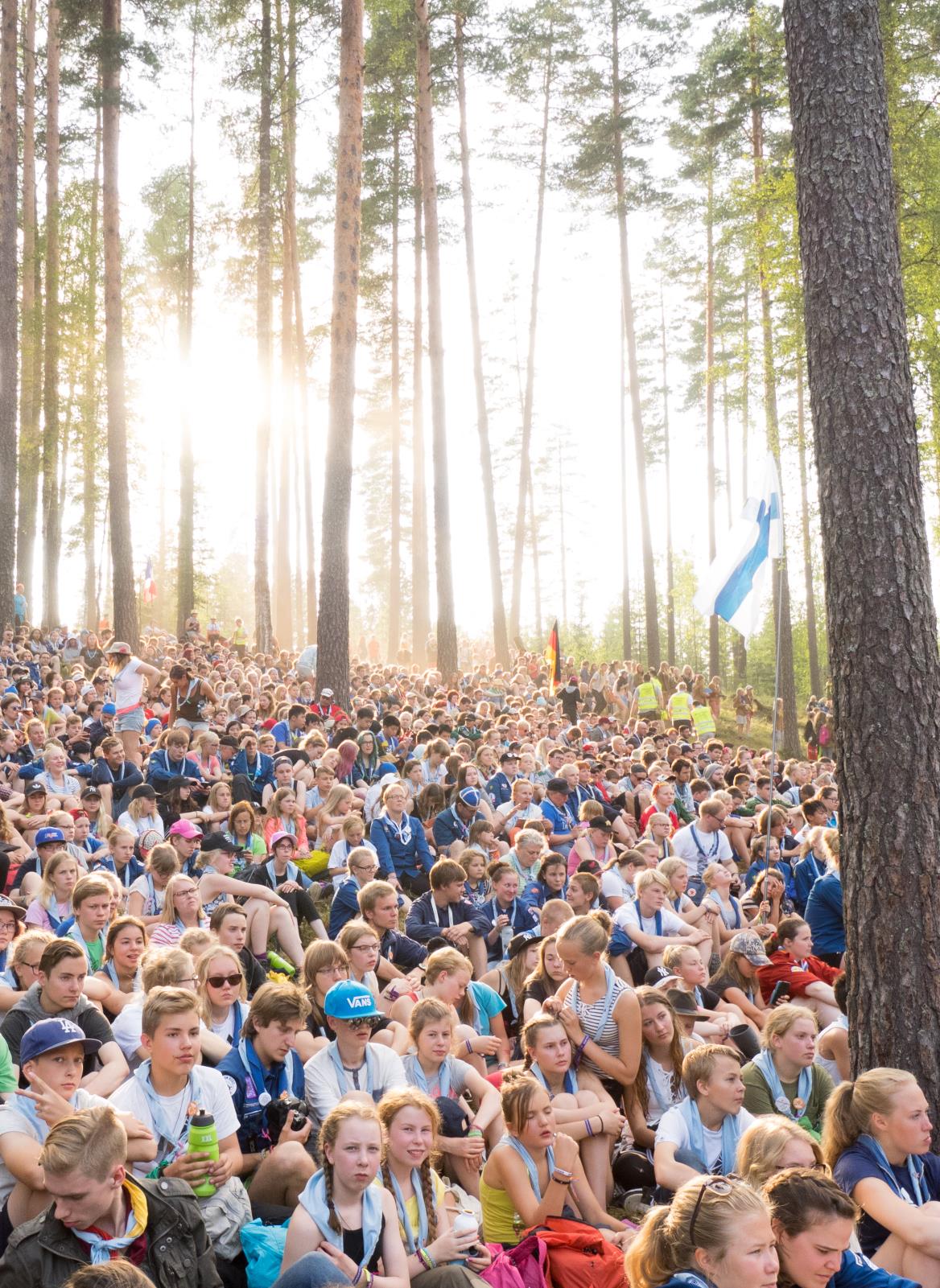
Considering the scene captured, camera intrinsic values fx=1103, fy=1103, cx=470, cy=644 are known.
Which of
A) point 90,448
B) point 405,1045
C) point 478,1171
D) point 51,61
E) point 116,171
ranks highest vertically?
point 51,61

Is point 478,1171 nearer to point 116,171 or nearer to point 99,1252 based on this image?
point 99,1252

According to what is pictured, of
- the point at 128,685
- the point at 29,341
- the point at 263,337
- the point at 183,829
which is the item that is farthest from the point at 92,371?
the point at 183,829

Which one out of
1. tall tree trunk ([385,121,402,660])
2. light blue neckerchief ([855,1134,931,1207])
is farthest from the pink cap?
tall tree trunk ([385,121,402,660])

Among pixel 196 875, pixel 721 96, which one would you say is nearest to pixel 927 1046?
pixel 196 875

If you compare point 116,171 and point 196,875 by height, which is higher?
point 116,171

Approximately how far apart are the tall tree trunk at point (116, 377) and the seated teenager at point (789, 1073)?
15232 millimetres

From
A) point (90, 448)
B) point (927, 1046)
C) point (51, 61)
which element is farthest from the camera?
point (90, 448)

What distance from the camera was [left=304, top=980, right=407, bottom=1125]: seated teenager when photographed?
5.28 meters

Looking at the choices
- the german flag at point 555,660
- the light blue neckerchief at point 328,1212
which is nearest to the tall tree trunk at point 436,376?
the german flag at point 555,660

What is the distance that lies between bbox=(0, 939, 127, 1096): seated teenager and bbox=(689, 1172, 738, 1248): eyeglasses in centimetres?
279

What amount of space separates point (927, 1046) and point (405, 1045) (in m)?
2.68

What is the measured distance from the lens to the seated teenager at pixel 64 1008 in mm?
4957

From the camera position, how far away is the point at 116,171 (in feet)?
61.4

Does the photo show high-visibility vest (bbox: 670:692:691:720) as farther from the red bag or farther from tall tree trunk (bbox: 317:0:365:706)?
the red bag
